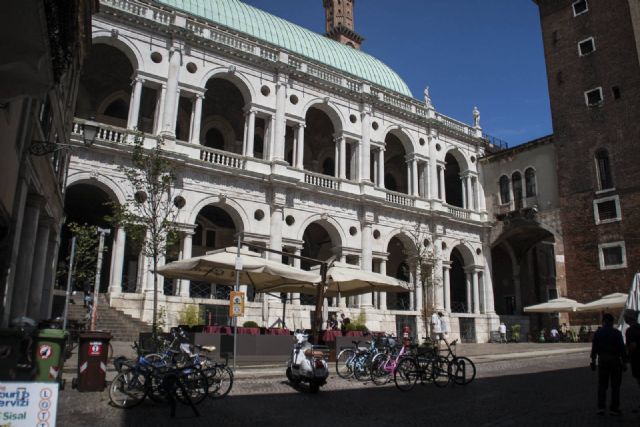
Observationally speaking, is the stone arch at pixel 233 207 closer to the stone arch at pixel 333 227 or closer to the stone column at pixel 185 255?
the stone column at pixel 185 255

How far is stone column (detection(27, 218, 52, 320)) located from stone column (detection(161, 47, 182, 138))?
344 inches

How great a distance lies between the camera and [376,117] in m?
31.3

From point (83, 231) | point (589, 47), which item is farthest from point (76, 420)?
point (589, 47)

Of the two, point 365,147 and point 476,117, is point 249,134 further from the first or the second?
point 476,117

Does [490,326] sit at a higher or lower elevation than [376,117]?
lower

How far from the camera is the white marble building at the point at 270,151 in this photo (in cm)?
2291

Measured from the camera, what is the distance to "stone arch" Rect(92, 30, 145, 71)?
22359mm

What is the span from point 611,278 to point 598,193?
4949mm

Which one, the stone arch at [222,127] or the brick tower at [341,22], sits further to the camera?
the brick tower at [341,22]

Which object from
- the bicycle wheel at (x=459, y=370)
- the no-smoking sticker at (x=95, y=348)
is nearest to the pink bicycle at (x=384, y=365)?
the bicycle wheel at (x=459, y=370)

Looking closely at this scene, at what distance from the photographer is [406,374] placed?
11430 millimetres

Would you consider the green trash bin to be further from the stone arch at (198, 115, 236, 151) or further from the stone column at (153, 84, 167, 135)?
the stone arch at (198, 115, 236, 151)

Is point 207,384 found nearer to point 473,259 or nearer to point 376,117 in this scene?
point 376,117

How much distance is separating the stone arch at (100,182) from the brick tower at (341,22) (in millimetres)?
34344
